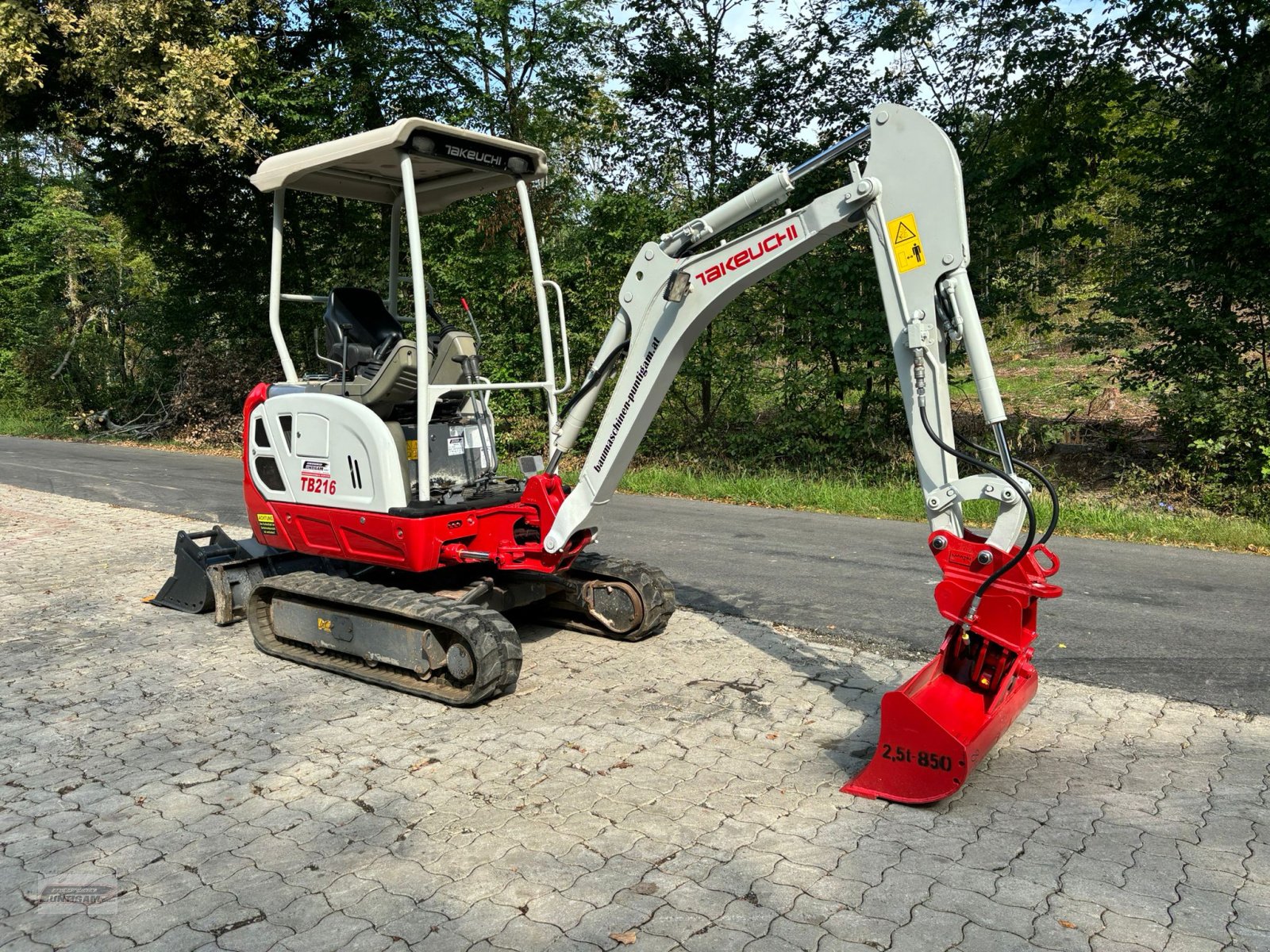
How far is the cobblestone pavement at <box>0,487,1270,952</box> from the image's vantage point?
317cm

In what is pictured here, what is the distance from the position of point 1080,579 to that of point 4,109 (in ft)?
61.5

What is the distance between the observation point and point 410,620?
17.7 feet

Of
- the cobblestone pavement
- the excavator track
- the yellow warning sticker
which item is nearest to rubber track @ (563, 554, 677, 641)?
the excavator track

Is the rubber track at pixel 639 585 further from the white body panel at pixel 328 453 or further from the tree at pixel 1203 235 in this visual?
the tree at pixel 1203 235

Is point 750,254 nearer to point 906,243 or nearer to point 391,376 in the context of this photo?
point 906,243

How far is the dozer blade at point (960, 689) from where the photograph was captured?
3.92m

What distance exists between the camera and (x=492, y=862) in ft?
11.7

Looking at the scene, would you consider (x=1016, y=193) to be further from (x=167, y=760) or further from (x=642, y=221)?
(x=167, y=760)

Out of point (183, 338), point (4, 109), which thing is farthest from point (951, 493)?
point (183, 338)

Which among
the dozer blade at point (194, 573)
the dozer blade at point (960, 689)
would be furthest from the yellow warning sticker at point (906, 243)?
the dozer blade at point (194, 573)

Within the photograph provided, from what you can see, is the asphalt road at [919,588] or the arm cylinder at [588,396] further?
the asphalt road at [919,588]

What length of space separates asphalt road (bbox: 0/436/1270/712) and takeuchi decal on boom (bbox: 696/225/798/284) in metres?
2.72

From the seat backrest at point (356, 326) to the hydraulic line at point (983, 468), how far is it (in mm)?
3328

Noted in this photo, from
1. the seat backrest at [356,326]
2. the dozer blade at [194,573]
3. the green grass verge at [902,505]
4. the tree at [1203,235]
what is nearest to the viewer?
the seat backrest at [356,326]
